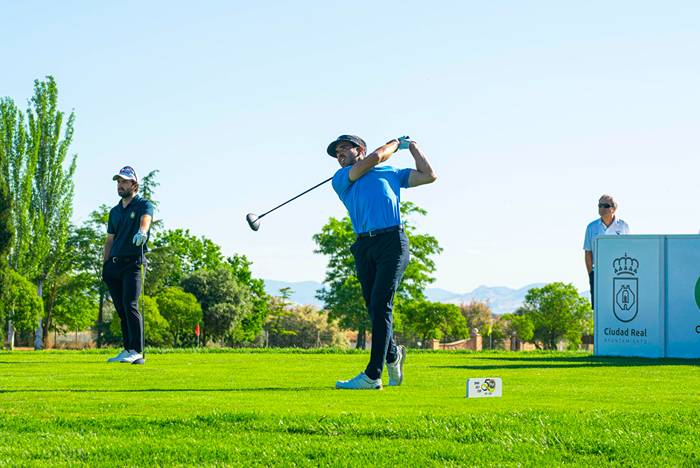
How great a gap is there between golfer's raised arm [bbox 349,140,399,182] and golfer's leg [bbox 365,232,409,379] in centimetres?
54

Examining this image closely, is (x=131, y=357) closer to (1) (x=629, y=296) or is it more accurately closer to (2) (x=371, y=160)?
(2) (x=371, y=160)

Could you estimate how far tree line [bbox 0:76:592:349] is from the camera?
57.2 m

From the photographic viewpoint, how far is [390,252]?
24.0 ft

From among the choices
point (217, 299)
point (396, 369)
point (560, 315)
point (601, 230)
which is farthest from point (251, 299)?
point (396, 369)

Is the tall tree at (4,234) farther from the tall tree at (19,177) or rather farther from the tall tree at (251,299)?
the tall tree at (251,299)

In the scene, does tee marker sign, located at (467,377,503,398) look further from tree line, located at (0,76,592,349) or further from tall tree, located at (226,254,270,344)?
tall tree, located at (226,254,270,344)

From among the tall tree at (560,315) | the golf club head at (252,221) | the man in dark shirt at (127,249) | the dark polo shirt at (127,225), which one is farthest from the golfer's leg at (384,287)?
the tall tree at (560,315)

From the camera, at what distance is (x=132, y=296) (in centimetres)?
1036

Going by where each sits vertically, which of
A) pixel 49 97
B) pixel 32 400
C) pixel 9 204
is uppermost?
pixel 49 97

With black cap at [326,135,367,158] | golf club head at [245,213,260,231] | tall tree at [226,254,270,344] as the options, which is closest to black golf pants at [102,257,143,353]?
golf club head at [245,213,260,231]

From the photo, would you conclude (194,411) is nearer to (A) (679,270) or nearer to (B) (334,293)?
(A) (679,270)

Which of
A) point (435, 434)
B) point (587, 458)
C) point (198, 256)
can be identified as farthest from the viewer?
point (198, 256)

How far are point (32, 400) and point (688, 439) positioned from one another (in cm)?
410

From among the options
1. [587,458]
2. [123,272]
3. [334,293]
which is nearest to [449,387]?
[587,458]
